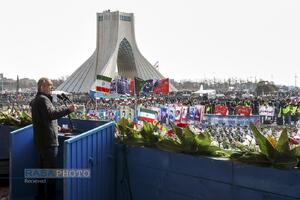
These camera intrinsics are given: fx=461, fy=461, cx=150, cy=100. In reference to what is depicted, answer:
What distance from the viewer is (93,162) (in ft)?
16.1

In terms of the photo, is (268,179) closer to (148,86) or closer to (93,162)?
(93,162)

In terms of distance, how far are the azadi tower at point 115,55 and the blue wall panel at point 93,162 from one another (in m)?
87.3

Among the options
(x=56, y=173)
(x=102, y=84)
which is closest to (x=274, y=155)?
(x=56, y=173)

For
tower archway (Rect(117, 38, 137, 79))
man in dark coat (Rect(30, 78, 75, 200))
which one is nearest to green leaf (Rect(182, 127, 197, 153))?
man in dark coat (Rect(30, 78, 75, 200))

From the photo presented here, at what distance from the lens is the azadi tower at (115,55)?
94.6m

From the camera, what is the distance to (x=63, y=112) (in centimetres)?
524

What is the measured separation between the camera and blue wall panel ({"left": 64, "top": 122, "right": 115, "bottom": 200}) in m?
4.62

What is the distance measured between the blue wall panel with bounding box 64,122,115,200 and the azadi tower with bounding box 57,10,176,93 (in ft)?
287

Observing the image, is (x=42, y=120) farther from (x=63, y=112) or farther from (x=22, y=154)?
(x=22, y=154)

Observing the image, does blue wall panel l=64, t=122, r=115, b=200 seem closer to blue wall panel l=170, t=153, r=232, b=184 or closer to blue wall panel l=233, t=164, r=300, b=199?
blue wall panel l=170, t=153, r=232, b=184

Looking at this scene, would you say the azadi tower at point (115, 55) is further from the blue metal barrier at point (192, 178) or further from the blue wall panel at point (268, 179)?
the blue wall panel at point (268, 179)

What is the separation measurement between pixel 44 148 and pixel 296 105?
18890mm

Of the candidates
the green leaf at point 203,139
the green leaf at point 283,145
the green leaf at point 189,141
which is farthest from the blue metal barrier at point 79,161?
the green leaf at point 283,145

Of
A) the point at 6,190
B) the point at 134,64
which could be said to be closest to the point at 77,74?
the point at 134,64
